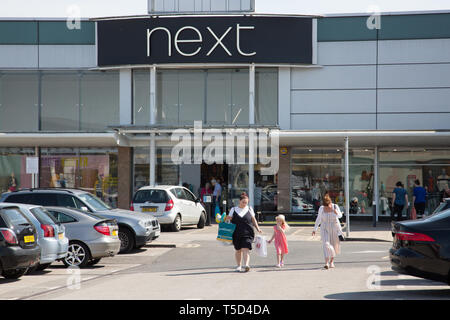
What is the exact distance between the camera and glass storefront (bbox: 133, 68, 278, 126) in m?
30.5

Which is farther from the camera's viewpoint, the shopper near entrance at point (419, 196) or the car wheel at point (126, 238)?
the shopper near entrance at point (419, 196)

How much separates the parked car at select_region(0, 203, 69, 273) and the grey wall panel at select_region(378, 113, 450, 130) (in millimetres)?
18781

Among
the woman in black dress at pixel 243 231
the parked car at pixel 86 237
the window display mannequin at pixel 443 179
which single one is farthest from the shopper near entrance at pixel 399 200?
the parked car at pixel 86 237

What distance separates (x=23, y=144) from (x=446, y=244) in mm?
24350

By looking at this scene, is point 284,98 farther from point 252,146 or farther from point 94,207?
point 94,207

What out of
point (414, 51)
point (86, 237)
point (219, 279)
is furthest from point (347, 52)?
point (219, 279)

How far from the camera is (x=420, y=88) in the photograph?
98.0 ft

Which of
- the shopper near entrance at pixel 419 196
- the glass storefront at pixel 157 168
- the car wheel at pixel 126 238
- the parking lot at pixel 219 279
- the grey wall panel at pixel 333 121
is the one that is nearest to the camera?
the parking lot at pixel 219 279

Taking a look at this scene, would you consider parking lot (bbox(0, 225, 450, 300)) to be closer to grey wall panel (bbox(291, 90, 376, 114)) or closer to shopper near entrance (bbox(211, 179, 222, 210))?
shopper near entrance (bbox(211, 179, 222, 210))

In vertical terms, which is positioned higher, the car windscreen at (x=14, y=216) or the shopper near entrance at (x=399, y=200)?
the car windscreen at (x=14, y=216)

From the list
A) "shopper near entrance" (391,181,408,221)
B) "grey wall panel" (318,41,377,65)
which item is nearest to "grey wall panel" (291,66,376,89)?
"grey wall panel" (318,41,377,65)

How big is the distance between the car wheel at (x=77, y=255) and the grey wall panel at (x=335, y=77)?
1693 centimetres

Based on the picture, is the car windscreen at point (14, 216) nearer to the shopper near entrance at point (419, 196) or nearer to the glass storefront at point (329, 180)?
the shopper near entrance at point (419, 196)

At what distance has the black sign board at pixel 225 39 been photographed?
30.0 metres
